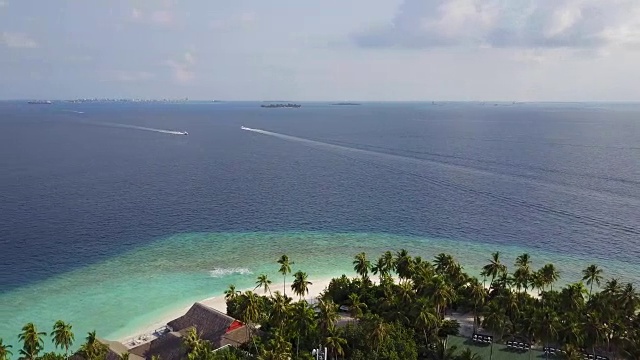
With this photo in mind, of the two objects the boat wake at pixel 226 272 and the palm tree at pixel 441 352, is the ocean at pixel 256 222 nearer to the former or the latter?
the boat wake at pixel 226 272

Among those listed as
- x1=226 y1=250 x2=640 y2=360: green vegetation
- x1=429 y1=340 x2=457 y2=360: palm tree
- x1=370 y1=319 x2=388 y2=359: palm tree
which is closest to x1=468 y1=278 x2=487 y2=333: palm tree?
x1=226 y1=250 x2=640 y2=360: green vegetation

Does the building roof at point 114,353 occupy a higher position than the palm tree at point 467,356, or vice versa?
the palm tree at point 467,356

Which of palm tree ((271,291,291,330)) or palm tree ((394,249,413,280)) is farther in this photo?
palm tree ((394,249,413,280))

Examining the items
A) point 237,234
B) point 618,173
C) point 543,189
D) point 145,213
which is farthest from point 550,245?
point 145,213

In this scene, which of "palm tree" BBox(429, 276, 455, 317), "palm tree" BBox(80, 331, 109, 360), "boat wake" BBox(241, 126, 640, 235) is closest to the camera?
"palm tree" BBox(80, 331, 109, 360)

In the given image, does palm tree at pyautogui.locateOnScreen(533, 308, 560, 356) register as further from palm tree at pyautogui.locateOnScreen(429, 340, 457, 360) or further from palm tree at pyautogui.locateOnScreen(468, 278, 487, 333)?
palm tree at pyautogui.locateOnScreen(468, 278, 487, 333)

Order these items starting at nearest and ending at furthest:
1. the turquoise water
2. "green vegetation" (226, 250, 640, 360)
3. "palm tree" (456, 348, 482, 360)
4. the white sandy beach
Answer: "green vegetation" (226, 250, 640, 360)
"palm tree" (456, 348, 482, 360)
the white sandy beach
the turquoise water

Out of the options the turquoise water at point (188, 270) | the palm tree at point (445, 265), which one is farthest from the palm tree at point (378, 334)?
the turquoise water at point (188, 270)
